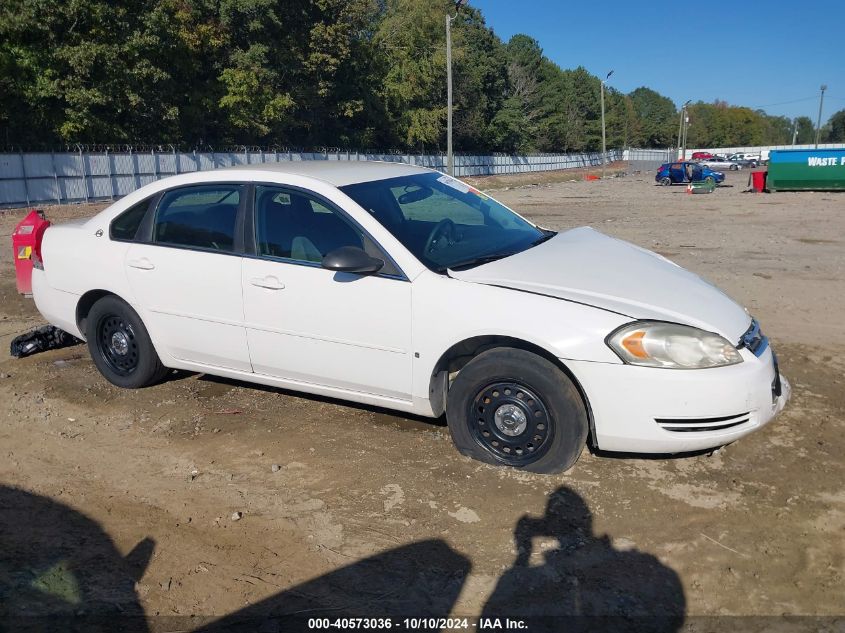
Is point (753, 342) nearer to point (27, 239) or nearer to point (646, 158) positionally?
point (27, 239)

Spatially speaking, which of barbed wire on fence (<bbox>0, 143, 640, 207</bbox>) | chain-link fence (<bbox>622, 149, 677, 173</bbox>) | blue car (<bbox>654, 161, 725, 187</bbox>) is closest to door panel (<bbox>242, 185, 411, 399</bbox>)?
barbed wire on fence (<bbox>0, 143, 640, 207</bbox>)

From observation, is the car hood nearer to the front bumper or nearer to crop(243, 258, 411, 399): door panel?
the front bumper

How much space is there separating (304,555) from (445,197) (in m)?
2.71

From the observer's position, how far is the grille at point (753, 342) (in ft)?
12.5

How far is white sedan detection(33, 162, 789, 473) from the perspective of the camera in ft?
12.0

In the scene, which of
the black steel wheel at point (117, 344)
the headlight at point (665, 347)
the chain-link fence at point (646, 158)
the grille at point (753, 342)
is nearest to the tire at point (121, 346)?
the black steel wheel at point (117, 344)

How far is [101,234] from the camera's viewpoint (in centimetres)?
532

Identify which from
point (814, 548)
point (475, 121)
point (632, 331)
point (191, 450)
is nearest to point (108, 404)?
point (191, 450)

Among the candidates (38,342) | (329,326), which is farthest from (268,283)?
(38,342)

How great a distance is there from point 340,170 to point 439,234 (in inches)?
35.3

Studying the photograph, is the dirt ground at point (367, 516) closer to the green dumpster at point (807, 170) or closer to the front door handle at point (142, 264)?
the front door handle at point (142, 264)

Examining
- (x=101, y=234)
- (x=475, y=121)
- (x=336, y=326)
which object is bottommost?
(x=336, y=326)

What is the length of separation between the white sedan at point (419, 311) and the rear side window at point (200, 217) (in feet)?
0.05

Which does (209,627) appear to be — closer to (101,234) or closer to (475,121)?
(101,234)
